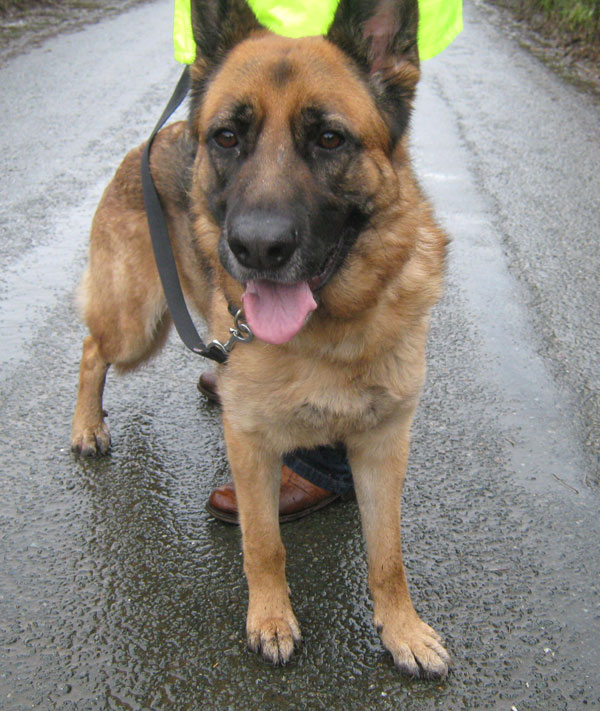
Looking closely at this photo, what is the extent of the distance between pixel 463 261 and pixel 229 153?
3.05m

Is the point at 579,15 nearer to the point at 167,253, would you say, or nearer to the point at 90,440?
the point at 167,253

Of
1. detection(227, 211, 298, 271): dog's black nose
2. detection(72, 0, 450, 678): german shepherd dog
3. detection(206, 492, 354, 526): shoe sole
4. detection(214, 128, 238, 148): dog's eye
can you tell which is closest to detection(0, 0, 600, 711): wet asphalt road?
detection(206, 492, 354, 526): shoe sole

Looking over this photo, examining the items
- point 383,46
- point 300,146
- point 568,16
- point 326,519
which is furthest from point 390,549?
point 568,16

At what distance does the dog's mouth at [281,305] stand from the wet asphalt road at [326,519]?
1087 mm

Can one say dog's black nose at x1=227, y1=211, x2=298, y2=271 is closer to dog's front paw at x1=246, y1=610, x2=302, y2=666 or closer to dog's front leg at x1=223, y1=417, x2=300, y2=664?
dog's front leg at x1=223, y1=417, x2=300, y2=664

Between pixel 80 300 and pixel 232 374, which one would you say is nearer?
pixel 232 374

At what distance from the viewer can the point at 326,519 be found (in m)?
3.15

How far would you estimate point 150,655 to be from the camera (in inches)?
97.6

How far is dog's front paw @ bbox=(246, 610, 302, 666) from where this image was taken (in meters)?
2.47

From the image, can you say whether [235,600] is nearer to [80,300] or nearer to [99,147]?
[80,300]

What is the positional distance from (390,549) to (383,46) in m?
1.72

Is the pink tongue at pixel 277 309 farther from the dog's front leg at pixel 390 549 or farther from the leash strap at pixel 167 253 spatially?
the leash strap at pixel 167 253

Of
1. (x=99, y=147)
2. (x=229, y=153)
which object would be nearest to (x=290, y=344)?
(x=229, y=153)

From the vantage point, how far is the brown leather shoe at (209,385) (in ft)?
12.6
